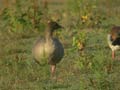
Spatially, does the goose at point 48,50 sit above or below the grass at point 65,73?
above

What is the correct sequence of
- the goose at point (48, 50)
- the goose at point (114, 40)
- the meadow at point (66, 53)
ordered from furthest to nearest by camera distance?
the goose at point (114, 40)
the goose at point (48, 50)
the meadow at point (66, 53)

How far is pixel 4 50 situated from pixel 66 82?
344 cm

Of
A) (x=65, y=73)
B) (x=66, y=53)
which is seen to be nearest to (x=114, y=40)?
(x=66, y=53)

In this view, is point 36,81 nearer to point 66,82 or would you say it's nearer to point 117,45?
point 66,82

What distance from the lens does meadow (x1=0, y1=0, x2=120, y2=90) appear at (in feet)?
28.3

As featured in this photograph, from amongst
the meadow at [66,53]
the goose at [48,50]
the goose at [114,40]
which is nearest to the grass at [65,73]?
the meadow at [66,53]

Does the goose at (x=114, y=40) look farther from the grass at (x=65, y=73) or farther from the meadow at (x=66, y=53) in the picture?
the grass at (x=65, y=73)

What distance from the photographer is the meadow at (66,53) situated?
8625 millimetres

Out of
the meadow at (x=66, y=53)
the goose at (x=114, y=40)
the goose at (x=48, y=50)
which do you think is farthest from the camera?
the goose at (x=114, y=40)

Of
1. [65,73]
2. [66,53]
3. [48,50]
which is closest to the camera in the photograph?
[48,50]

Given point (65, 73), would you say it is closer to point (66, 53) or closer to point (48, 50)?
point (48, 50)

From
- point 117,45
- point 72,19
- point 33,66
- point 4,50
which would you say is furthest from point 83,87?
point 72,19

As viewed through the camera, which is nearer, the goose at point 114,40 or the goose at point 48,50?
the goose at point 48,50

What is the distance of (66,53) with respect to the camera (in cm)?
1182
